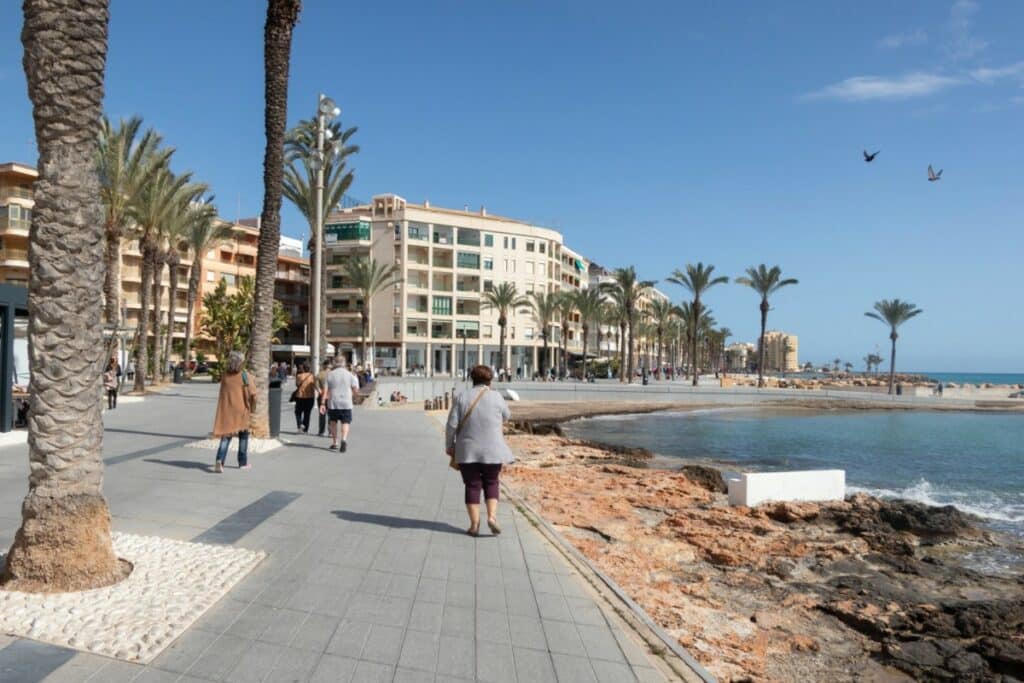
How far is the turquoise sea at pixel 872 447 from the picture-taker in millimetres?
17016

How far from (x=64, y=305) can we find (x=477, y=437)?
347cm

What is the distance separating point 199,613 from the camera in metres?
4.32

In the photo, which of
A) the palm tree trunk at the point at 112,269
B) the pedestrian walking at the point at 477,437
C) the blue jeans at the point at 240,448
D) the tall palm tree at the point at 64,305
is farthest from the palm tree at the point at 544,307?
the tall palm tree at the point at 64,305

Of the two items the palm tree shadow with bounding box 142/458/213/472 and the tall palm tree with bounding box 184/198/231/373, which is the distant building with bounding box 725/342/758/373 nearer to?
the tall palm tree with bounding box 184/198/231/373

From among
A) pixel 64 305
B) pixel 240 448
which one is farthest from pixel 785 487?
pixel 64 305

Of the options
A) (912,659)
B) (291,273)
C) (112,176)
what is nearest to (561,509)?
(912,659)

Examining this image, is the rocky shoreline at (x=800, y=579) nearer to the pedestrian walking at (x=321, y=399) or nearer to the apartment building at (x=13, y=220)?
the pedestrian walking at (x=321, y=399)

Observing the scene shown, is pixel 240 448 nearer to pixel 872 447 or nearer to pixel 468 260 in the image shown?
pixel 872 447

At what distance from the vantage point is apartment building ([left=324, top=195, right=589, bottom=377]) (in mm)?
71188

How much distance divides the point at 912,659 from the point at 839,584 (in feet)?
7.19

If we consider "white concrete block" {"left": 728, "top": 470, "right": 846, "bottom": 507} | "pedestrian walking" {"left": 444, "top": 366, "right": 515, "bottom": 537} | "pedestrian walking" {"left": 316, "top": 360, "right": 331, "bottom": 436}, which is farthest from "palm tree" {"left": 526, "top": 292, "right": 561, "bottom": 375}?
"pedestrian walking" {"left": 444, "top": 366, "right": 515, "bottom": 537}

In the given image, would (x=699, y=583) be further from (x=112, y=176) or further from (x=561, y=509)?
(x=112, y=176)

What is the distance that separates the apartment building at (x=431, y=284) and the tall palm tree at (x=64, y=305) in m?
63.8

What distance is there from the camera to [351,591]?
16.4ft
